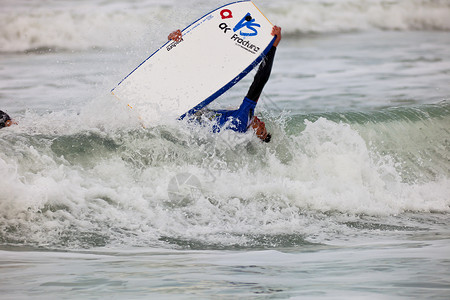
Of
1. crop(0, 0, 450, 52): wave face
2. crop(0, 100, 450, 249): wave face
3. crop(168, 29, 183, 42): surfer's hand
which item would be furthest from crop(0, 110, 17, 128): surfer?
crop(0, 0, 450, 52): wave face

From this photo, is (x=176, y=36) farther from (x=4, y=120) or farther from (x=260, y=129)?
(x=4, y=120)

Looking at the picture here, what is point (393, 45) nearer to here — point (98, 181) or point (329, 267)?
point (98, 181)

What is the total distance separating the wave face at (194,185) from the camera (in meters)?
5.77

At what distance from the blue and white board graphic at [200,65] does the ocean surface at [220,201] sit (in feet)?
0.76

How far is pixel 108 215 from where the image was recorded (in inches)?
237

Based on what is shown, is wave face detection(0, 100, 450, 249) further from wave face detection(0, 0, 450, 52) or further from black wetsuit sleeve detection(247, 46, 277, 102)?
wave face detection(0, 0, 450, 52)

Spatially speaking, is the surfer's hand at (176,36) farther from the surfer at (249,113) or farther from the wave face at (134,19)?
the wave face at (134,19)

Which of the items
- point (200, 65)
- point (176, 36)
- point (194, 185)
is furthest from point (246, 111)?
point (176, 36)

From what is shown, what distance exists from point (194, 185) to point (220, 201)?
0.42 metres

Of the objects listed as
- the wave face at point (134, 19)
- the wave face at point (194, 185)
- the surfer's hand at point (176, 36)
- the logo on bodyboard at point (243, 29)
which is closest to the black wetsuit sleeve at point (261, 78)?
the logo on bodyboard at point (243, 29)

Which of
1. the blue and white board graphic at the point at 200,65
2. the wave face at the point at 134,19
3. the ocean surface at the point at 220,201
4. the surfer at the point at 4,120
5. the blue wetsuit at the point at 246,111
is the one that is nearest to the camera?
the ocean surface at the point at 220,201

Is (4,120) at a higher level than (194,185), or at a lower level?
higher

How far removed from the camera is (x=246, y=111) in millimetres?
6996

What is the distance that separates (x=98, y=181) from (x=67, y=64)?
10345 millimetres
